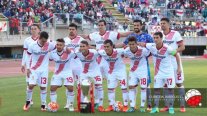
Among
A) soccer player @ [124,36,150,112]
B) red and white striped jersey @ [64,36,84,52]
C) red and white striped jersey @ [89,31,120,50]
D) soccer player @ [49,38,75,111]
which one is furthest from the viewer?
red and white striped jersey @ [64,36,84,52]

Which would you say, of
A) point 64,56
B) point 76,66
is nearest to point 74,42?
point 76,66

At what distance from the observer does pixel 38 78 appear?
1550cm

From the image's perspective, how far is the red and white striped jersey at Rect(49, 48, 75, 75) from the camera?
1544cm

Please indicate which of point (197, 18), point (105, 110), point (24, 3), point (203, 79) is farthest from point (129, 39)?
point (197, 18)

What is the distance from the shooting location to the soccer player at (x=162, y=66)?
47.9 feet

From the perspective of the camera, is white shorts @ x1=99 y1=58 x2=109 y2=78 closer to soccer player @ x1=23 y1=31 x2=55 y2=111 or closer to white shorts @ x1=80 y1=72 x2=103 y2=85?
white shorts @ x1=80 y1=72 x2=103 y2=85

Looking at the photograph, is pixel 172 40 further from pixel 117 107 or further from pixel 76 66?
pixel 76 66

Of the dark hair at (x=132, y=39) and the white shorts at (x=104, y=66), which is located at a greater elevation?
the dark hair at (x=132, y=39)

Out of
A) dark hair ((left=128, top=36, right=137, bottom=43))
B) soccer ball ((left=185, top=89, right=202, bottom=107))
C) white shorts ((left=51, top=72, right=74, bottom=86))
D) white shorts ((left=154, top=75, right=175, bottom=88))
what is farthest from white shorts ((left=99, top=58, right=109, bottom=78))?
soccer ball ((left=185, top=89, right=202, bottom=107))

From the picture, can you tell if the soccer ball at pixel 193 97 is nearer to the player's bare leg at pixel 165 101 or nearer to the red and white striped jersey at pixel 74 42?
the player's bare leg at pixel 165 101

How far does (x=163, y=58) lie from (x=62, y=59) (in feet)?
8.93

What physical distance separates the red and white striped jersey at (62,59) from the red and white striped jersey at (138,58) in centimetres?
158

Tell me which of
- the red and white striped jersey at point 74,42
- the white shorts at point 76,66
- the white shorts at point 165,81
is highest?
the red and white striped jersey at point 74,42

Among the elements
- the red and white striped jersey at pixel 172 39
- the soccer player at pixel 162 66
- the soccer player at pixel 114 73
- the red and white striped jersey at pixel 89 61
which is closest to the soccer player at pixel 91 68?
the red and white striped jersey at pixel 89 61
